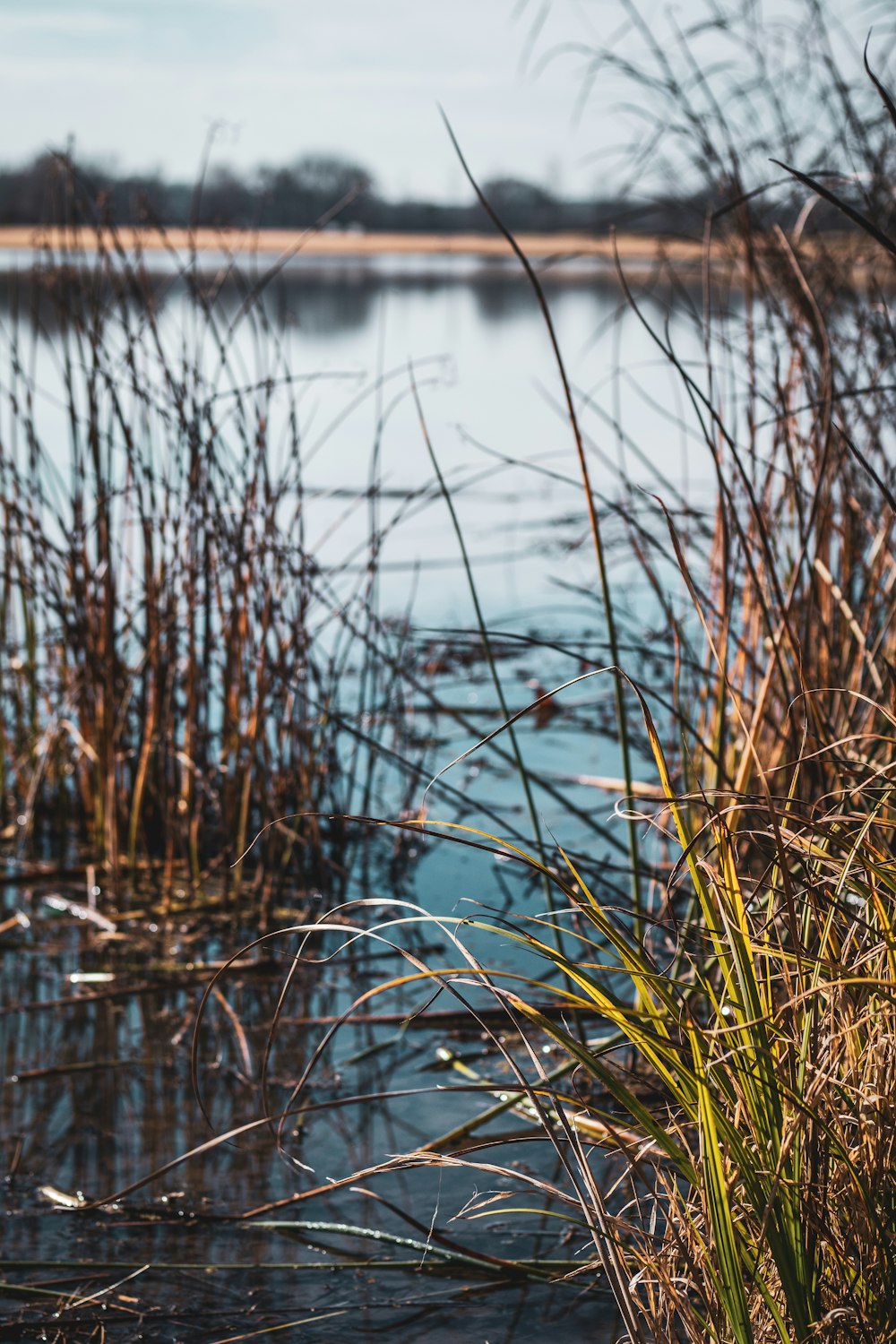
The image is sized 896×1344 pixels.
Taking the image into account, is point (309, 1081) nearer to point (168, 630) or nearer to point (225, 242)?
point (168, 630)

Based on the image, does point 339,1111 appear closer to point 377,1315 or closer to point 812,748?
point 377,1315

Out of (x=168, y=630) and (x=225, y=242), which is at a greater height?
(x=225, y=242)

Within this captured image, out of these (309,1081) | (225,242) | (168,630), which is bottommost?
(309,1081)

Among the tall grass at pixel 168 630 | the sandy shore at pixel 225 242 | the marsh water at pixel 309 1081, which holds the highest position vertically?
the sandy shore at pixel 225 242

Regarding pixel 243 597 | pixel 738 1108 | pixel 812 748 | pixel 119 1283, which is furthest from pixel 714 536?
pixel 119 1283

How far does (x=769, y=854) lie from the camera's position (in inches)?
38.9

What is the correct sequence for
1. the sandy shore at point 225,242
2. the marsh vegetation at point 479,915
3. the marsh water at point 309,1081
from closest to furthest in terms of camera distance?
1. the marsh vegetation at point 479,915
2. the marsh water at point 309,1081
3. the sandy shore at point 225,242

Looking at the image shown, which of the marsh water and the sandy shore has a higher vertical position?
the sandy shore

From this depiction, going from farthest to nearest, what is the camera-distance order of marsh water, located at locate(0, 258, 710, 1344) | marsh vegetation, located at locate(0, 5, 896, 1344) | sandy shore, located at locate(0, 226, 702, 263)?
sandy shore, located at locate(0, 226, 702, 263), marsh water, located at locate(0, 258, 710, 1344), marsh vegetation, located at locate(0, 5, 896, 1344)

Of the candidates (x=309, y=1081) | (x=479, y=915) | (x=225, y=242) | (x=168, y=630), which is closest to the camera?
(x=479, y=915)

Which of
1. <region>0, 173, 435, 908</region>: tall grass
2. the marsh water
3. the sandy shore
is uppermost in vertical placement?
the sandy shore

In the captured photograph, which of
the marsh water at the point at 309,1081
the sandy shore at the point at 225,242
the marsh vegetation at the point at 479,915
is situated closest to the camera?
the marsh vegetation at the point at 479,915

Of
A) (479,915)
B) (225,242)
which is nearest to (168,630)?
(225,242)

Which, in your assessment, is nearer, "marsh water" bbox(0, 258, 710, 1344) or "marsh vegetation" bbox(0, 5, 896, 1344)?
"marsh vegetation" bbox(0, 5, 896, 1344)
